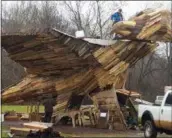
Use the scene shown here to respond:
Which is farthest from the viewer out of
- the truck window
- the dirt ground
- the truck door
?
the dirt ground

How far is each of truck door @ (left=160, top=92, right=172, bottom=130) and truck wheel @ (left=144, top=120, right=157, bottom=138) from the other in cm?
89

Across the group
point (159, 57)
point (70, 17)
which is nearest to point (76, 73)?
point (70, 17)

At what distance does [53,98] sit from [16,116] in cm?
374

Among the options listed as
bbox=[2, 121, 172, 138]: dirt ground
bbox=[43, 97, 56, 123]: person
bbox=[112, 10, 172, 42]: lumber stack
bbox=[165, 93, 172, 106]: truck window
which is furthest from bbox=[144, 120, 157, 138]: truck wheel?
bbox=[43, 97, 56, 123]: person

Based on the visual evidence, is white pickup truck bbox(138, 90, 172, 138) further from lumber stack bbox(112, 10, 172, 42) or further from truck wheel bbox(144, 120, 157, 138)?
lumber stack bbox(112, 10, 172, 42)

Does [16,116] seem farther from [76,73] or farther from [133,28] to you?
[133,28]

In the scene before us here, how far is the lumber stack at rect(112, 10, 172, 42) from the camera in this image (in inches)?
818

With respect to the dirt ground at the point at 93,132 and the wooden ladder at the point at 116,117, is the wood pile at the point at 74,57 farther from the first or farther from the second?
the dirt ground at the point at 93,132

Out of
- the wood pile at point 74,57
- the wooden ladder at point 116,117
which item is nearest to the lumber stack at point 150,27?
the wood pile at point 74,57

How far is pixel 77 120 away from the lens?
23062 millimetres

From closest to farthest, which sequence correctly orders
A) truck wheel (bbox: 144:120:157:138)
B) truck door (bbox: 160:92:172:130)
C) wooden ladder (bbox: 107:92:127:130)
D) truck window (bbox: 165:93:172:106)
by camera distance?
truck door (bbox: 160:92:172:130) → truck window (bbox: 165:93:172:106) → truck wheel (bbox: 144:120:157:138) → wooden ladder (bbox: 107:92:127:130)

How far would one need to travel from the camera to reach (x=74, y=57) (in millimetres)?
21500

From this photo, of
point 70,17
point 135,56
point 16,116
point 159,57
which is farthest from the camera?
point 159,57

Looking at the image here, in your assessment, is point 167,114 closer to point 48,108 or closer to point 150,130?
point 150,130
